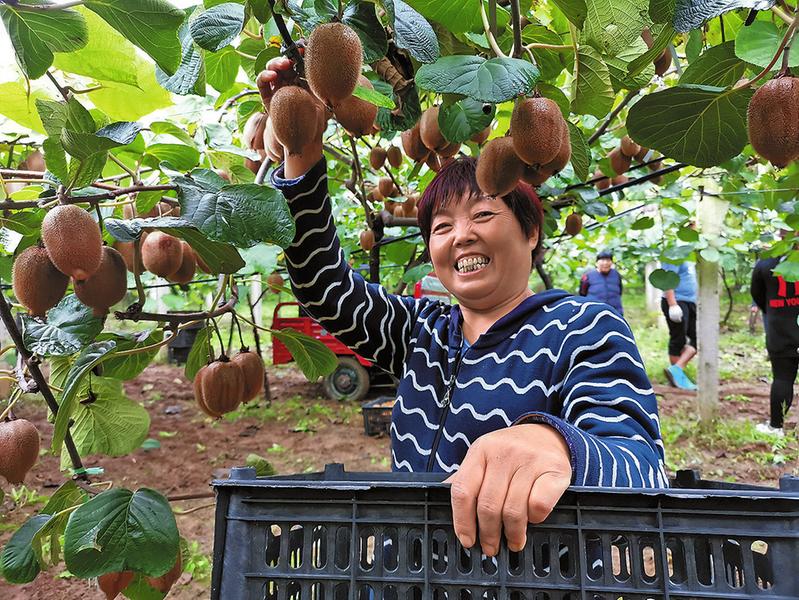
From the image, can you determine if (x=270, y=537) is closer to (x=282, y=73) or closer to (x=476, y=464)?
(x=476, y=464)

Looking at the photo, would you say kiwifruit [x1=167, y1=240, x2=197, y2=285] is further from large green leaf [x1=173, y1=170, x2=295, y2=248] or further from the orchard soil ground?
the orchard soil ground

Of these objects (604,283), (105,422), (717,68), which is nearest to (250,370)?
(105,422)

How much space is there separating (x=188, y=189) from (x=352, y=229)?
4055mm

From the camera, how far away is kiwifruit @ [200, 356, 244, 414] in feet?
3.87

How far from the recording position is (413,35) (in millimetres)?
592

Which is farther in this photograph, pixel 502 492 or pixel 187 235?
pixel 187 235

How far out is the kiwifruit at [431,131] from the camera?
971 mm

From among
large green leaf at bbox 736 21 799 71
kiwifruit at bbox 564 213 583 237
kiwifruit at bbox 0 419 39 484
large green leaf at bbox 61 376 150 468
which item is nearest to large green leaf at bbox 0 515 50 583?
kiwifruit at bbox 0 419 39 484

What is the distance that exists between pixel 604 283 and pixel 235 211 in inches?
259

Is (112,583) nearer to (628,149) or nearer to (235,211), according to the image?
(235,211)

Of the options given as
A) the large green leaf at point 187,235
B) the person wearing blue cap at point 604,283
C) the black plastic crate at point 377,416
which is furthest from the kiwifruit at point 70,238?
the person wearing blue cap at point 604,283

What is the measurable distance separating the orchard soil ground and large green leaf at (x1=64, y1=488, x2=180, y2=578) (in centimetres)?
174

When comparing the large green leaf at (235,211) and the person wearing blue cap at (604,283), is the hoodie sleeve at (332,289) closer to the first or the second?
the large green leaf at (235,211)

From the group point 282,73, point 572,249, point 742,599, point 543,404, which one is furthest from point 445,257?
point 572,249
